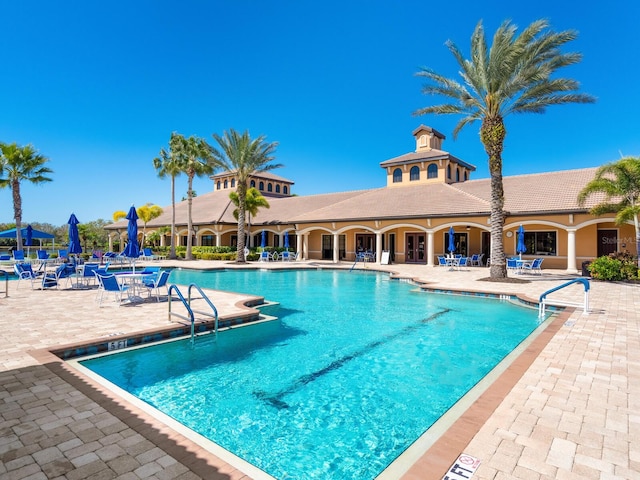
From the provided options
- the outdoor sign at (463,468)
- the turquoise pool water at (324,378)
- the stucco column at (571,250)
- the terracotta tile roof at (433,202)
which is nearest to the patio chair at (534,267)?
the stucco column at (571,250)

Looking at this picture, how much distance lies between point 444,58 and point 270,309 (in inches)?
616

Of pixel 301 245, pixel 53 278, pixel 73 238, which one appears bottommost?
pixel 53 278

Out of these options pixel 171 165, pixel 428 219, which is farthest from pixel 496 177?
pixel 171 165

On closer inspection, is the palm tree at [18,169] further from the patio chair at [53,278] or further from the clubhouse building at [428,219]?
the patio chair at [53,278]

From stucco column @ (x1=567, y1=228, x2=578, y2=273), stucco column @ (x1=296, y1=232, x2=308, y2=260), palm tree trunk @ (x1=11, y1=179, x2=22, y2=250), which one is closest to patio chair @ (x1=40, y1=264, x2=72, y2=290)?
palm tree trunk @ (x1=11, y1=179, x2=22, y2=250)

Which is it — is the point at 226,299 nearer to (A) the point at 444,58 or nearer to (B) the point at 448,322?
(B) the point at 448,322

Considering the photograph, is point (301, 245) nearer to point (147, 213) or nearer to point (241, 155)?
point (241, 155)

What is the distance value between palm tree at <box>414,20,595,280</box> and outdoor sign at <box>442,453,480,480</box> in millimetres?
Result: 15748

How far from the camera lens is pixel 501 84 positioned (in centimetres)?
1627

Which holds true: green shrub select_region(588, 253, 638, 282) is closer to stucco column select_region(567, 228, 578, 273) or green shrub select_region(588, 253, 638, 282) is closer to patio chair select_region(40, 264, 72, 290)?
stucco column select_region(567, 228, 578, 273)

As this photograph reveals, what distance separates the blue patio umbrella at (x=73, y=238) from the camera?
17078mm

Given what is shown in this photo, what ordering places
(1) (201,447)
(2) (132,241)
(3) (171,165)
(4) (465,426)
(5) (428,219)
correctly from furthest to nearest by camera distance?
(3) (171,165)
(5) (428,219)
(2) (132,241)
(4) (465,426)
(1) (201,447)

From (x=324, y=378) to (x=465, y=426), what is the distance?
110 inches

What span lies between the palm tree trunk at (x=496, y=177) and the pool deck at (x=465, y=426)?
34.9ft
